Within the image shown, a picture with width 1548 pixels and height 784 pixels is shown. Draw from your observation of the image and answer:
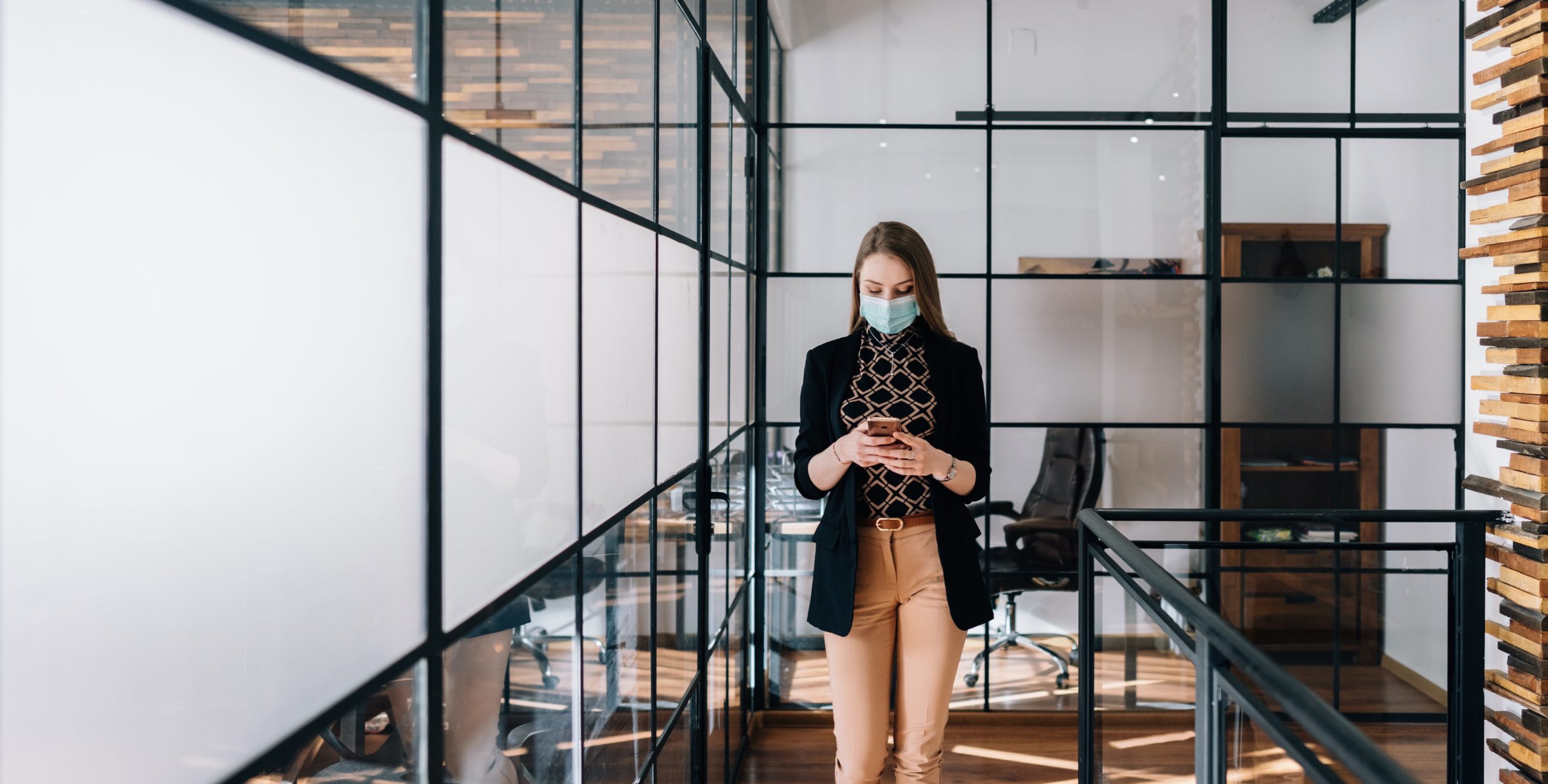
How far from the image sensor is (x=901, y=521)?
1.78m

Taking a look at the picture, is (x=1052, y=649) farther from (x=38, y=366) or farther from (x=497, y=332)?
(x=38, y=366)

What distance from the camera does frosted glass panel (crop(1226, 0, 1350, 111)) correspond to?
3.06 m

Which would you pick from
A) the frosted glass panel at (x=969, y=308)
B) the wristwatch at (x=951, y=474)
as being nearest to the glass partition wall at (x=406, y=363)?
the wristwatch at (x=951, y=474)

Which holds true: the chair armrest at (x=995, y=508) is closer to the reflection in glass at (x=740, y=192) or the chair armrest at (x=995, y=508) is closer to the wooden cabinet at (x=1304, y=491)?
the wooden cabinet at (x=1304, y=491)

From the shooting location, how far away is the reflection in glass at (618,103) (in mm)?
1320

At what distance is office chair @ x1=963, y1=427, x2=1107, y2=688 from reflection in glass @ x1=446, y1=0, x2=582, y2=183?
230 centimetres

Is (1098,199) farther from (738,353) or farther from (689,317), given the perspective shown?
(689,317)

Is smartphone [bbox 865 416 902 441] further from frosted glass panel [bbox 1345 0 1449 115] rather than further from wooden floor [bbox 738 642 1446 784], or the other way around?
frosted glass panel [bbox 1345 0 1449 115]

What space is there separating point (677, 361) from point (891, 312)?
473mm

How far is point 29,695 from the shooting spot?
0.43 metres

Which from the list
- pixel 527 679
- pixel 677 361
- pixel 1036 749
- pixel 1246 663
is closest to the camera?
pixel 1246 663

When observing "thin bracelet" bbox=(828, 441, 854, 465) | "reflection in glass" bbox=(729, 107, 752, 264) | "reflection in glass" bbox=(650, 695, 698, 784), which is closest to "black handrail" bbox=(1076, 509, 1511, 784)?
"thin bracelet" bbox=(828, 441, 854, 465)

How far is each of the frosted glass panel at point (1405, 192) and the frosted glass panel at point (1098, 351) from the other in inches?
24.2

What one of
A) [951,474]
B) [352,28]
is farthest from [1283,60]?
[352,28]
